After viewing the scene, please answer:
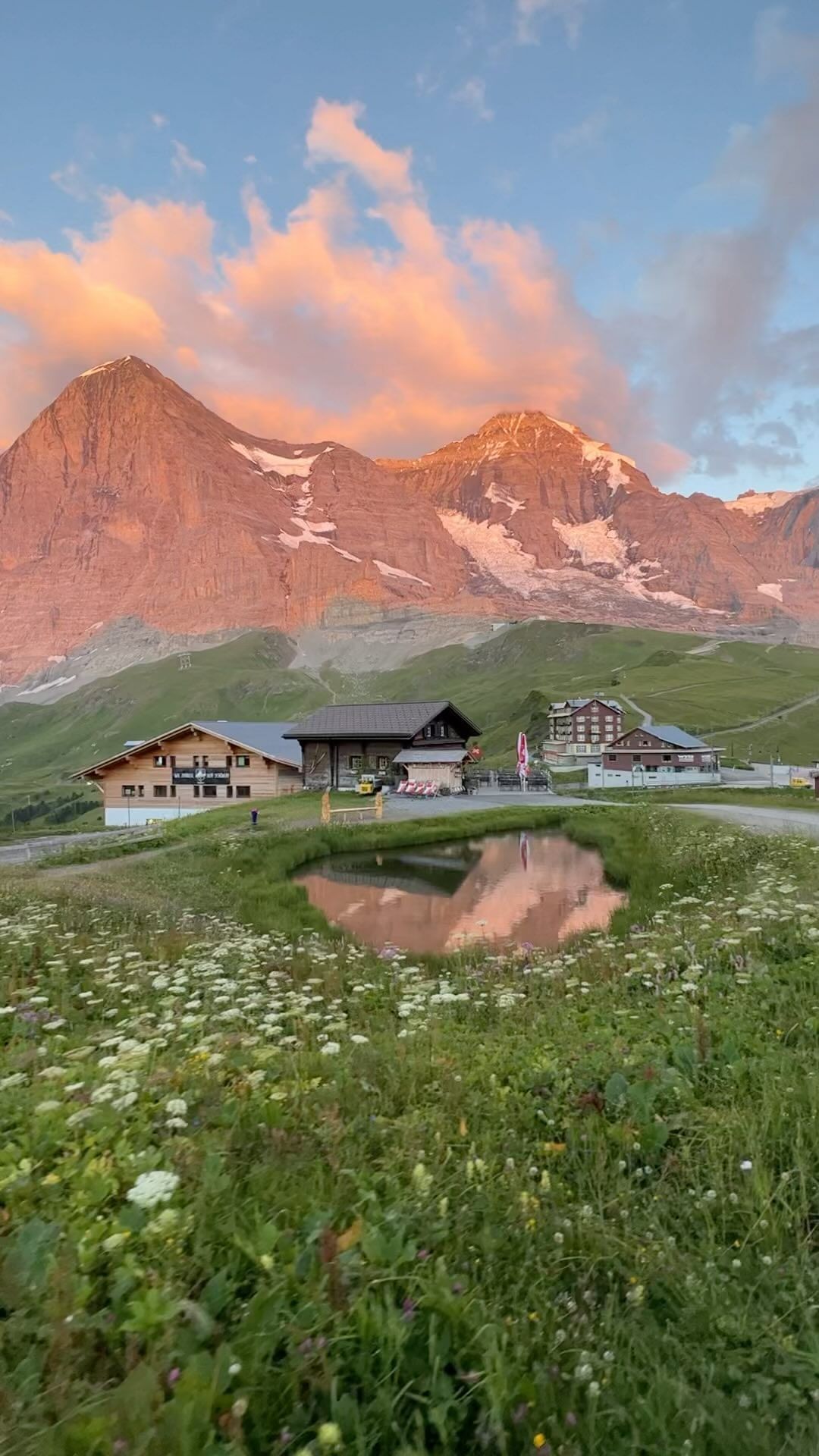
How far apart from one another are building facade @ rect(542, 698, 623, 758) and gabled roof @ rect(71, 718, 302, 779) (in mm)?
62708

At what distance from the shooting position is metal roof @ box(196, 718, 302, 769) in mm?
53438

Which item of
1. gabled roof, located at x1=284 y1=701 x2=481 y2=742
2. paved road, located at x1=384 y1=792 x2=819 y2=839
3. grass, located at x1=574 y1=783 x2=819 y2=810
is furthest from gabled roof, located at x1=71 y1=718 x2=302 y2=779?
grass, located at x1=574 y1=783 x2=819 y2=810

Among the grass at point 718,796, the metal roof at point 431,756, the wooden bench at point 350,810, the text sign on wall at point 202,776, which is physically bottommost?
the grass at point 718,796

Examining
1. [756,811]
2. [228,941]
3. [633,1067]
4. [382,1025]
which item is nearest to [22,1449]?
[633,1067]

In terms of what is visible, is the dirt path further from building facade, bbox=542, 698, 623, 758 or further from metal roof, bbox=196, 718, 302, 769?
metal roof, bbox=196, 718, 302, 769

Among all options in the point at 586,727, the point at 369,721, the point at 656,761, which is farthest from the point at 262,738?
the point at 586,727

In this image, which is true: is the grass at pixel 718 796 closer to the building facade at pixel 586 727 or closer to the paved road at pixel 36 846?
the paved road at pixel 36 846

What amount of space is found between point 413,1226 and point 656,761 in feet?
248

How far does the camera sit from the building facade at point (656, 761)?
222 feet

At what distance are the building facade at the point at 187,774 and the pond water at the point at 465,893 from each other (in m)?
22.1

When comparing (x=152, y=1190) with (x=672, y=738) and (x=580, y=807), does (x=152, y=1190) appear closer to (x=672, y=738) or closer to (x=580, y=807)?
(x=580, y=807)

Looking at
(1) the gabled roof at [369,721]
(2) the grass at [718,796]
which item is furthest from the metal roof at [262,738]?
(2) the grass at [718,796]

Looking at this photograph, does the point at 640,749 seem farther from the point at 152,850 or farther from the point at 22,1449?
the point at 22,1449

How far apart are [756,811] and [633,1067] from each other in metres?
37.7
